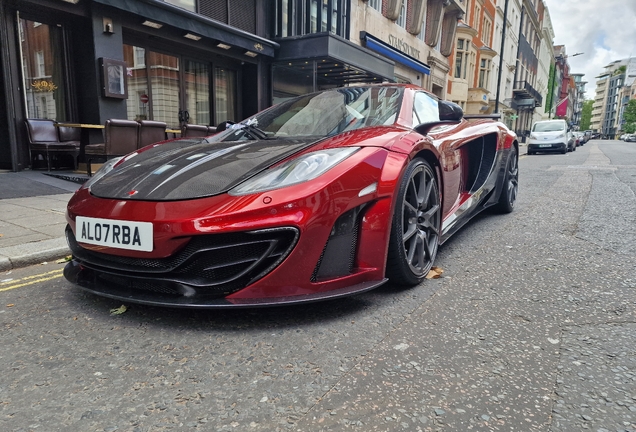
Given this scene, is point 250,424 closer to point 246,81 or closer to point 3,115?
point 3,115

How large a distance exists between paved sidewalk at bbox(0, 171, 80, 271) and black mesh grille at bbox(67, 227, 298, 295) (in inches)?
70.6

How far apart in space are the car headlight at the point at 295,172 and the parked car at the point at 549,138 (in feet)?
67.3

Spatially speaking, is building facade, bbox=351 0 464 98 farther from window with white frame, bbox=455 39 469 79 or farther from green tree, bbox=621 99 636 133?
green tree, bbox=621 99 636 133

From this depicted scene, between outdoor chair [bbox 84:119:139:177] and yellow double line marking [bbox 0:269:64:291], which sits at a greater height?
outdoor chair [bbox 84:119:139:177]

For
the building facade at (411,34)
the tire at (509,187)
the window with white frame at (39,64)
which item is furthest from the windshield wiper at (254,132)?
the building facade at (411,34)

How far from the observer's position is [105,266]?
2.01 meters

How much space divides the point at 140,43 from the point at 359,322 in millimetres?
8802

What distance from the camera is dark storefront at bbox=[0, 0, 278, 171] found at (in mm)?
7258

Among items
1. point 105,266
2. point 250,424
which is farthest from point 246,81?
point 250,424

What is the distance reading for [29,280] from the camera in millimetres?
2730

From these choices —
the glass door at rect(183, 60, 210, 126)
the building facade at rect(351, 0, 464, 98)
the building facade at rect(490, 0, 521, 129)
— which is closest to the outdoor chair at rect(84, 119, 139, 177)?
the glass door at rect(183, 60, 210, 126)

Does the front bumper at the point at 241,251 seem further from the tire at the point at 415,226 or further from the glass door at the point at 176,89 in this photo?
the glass door at the point at 176,89

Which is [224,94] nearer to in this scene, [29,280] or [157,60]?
[157,60]

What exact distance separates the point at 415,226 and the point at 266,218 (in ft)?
3.48
